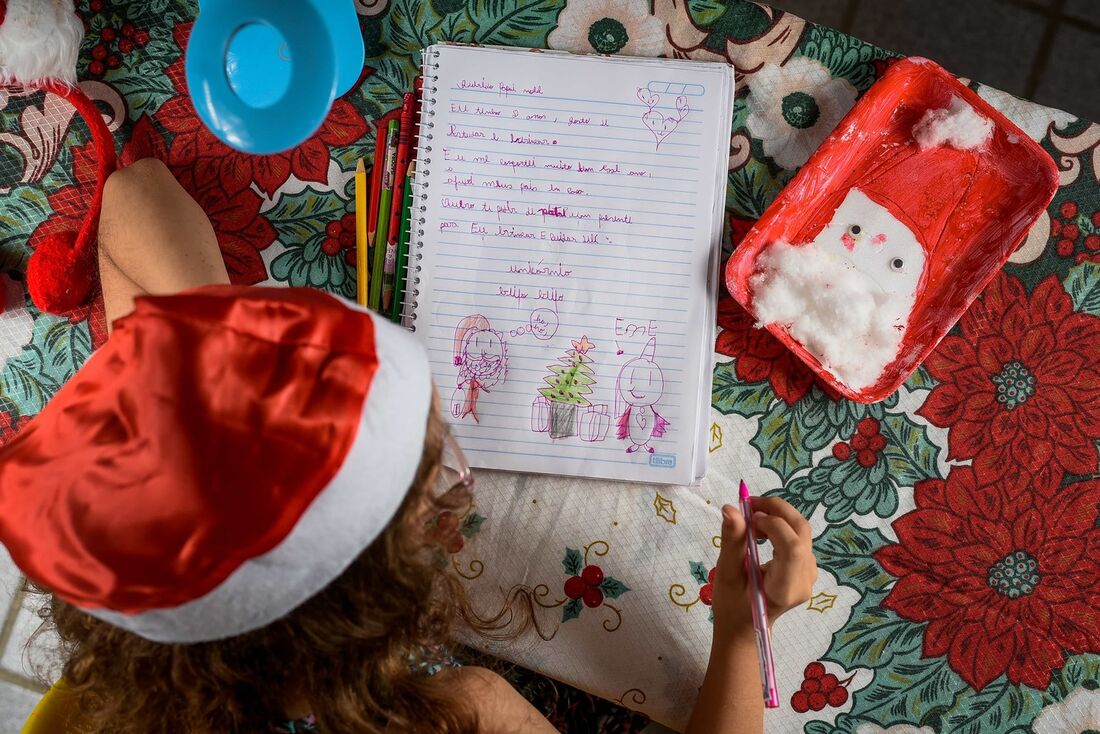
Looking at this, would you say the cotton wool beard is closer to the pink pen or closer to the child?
the pink pen

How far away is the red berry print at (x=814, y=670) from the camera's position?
26.2 inches

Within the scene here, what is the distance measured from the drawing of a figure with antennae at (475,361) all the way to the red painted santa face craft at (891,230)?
0.70 ft

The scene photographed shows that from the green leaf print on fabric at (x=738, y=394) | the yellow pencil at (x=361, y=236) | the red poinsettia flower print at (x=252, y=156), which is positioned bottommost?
the green leaf print on fabric at (x=738, y=394)

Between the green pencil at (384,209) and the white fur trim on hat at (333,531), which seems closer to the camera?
the white fur trim on hat at (333,531)

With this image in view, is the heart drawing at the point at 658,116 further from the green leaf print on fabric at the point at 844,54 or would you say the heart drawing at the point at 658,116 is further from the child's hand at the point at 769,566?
the child's hand at the point at 769,566

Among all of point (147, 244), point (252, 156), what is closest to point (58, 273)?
point (147, 244)

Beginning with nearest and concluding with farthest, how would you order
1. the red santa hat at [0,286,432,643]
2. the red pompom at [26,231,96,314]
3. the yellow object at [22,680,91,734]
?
the red santa hat at [0,286,432,643], the yellow object at [22,680,91,734], the red pompom at [26,231,96,314]

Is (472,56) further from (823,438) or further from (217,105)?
(823,438)

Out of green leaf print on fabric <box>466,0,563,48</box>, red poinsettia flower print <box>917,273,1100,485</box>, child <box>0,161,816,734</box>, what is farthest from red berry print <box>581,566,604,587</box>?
green leaf print on fabric <box>466,0,563,48</box>

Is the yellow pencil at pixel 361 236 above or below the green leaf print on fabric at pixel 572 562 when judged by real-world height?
above

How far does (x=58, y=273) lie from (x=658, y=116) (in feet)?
1.80

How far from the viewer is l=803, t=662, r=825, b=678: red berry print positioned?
2.18ft

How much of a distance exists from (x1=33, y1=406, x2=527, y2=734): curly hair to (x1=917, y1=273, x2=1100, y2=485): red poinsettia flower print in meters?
0.46

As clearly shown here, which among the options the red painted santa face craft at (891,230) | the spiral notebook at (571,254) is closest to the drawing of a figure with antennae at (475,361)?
the spiral notebook at (571,254)
